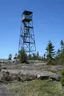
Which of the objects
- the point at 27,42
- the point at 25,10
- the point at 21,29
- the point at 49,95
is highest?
the point at 25,10

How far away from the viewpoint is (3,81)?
15.7 metres

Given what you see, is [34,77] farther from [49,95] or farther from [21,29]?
[21,29]

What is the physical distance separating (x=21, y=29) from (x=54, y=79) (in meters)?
52.9

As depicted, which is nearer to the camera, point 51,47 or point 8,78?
point 8,78

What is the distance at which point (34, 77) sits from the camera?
620 inches

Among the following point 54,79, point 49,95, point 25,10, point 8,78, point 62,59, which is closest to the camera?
point 49,95

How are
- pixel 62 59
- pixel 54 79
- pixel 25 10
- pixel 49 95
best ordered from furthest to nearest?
pixel 25 10, pixel 62 59, pixel 54 79, pixel 49 95

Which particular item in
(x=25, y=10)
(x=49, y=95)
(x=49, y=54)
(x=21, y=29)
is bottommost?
(x=49, y=95)

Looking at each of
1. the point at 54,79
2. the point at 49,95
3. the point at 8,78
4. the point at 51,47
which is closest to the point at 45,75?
the point at 54,79

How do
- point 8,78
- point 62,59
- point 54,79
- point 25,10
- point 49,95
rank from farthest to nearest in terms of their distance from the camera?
point 25,10 → point 62,59 → point 8,78 → point 54,79 → point 49,95

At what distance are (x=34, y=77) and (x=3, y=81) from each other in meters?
2.47

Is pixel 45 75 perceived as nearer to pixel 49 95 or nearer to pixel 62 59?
pixel 49 95

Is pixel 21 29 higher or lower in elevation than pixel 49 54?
higher

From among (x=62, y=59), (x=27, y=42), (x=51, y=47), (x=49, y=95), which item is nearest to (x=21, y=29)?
(x=27, y=42)
